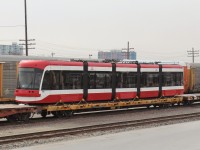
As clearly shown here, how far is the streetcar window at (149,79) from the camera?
87.8 feet

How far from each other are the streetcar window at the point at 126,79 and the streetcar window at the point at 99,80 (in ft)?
2.69

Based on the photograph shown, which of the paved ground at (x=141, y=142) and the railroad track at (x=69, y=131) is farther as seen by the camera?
the railroad track at (x=69, y=131)

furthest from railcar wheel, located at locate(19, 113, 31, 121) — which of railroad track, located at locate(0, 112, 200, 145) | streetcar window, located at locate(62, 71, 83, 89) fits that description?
railroad track, located at locate(0, 112, 200, 145)

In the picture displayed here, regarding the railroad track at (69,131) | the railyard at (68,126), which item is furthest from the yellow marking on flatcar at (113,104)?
the railroad track at (69,131)

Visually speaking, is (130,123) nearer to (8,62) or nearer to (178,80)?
(8,62)

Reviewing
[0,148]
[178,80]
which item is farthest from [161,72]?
[0,148]

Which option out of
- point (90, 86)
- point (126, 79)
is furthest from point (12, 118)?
point (126, 79)

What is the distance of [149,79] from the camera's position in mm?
27266

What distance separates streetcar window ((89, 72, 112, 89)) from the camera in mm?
23120

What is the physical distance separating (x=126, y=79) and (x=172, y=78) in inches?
204

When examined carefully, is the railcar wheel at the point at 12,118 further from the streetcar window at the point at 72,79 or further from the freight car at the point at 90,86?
the streetcar window at the point at 72,79

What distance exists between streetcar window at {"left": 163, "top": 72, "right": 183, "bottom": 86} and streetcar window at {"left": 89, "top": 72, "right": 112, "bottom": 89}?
5798 millimetres

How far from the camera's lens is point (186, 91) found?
34719mm

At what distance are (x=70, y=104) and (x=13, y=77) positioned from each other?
489 cm
